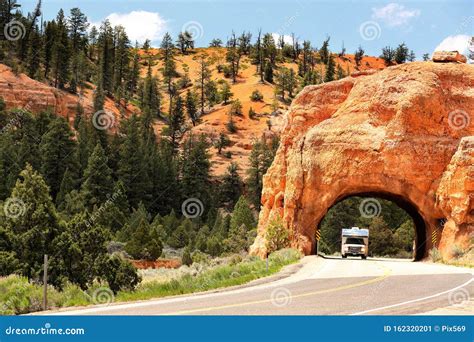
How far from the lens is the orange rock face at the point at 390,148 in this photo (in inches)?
1414

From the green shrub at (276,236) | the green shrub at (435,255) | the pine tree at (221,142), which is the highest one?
the pine tree at (221,142)

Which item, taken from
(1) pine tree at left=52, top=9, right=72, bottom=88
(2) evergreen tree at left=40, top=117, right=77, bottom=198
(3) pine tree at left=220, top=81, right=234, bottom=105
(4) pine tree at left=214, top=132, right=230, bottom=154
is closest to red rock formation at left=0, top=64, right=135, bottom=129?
(1) pine tree at left=52, top=9, right=72, bottom=88

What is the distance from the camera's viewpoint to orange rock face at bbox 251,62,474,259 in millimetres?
35906

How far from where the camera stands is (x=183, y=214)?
85.0 m

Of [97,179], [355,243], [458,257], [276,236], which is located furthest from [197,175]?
[458,257]

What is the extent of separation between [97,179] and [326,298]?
201 ft

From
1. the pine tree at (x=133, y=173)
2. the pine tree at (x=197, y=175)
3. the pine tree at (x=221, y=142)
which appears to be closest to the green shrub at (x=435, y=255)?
the pine tree at (x=133, y=173)

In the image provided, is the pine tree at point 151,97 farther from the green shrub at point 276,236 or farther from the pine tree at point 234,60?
the green shrub at point 276,236

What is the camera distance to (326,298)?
48.1 feet

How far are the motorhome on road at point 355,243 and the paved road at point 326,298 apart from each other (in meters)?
20.5

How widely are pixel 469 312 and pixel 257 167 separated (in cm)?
7931

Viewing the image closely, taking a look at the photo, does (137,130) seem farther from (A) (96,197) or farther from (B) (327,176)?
(B) (327,176)

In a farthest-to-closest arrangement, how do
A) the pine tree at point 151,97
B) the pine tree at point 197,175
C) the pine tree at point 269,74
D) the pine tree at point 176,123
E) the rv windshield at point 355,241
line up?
1. the pine tree at point 269,74
2. the pine tree at point 151,97
3. the pine tree at point 176,123
4. the pine tree at point 197,175
5. the rv windshield at point 355,241

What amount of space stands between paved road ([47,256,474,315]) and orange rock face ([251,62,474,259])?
15.7 meters
